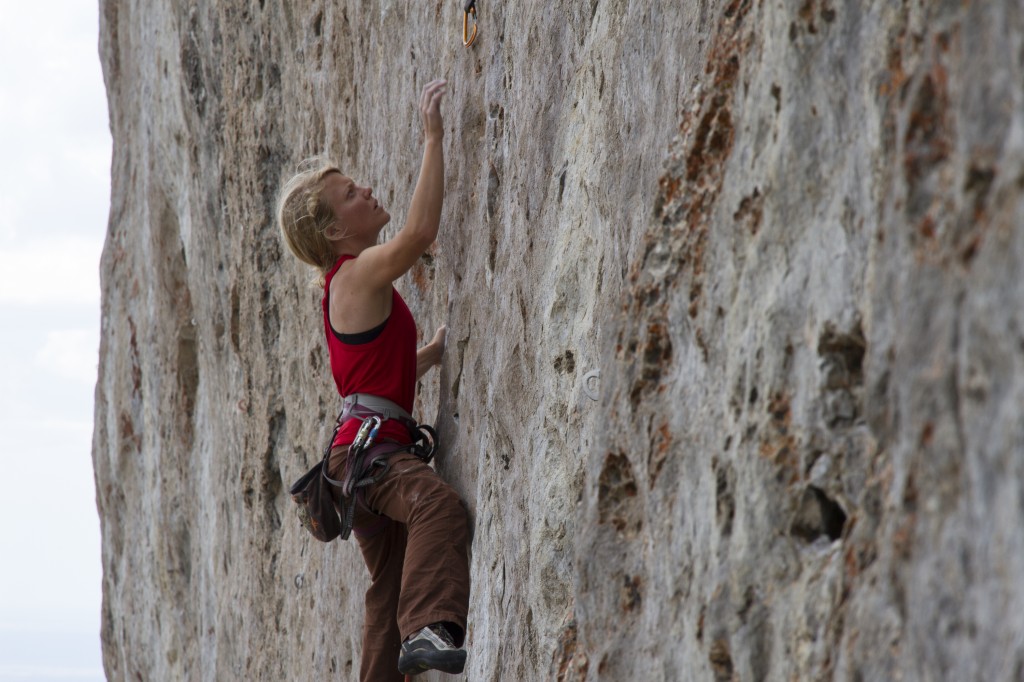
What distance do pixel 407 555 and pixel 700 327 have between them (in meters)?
1.91

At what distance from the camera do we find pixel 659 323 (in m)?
2.74

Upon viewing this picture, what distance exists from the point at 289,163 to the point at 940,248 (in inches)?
220

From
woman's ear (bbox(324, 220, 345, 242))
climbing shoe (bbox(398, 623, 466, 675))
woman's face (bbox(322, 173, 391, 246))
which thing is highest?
woman's face (bbox(322, 173, 391, 246))

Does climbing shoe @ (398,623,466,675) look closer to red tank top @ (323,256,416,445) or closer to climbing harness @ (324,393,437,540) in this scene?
climbing harness @ (324,393,437,540)

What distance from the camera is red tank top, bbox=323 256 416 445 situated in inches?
174

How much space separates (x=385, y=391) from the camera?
4.43 meters

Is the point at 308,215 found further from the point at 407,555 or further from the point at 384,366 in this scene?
the point at 407,555

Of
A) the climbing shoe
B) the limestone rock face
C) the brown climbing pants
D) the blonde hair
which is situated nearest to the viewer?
the limestone rock face

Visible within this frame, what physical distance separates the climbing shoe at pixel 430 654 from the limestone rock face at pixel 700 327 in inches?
4.6

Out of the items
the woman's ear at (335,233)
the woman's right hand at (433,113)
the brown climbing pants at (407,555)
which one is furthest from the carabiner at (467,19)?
the brown climbing pants at (407,555)

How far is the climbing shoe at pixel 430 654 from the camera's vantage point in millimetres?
3883

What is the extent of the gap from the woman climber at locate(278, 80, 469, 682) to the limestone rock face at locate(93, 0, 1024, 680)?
0.16 m

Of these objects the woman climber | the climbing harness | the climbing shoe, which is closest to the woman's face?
the woman climber

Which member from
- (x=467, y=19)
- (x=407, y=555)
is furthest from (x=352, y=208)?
(x=407, y=555)
